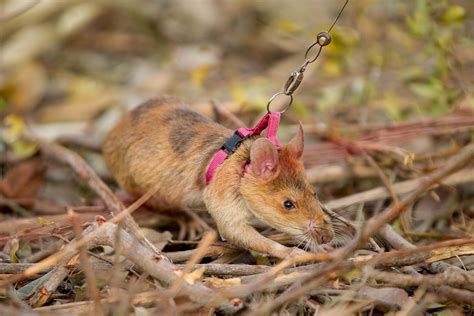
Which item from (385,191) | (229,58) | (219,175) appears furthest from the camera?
(229,58)

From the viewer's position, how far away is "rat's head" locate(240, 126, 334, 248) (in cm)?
396

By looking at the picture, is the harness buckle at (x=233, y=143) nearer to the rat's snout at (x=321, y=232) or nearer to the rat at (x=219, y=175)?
the rat at (x=219, y=175)

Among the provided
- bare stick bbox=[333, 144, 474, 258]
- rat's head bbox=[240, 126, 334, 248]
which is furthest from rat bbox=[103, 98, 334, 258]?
bare stick bbox=[333, 144, 474, 258]

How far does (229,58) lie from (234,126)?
3.81 meters

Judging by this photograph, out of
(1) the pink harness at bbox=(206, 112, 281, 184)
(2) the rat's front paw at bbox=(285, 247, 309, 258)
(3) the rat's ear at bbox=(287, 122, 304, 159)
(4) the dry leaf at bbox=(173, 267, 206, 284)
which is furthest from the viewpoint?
(1) the pink harness at bbox=(206, 112, 281, 184)

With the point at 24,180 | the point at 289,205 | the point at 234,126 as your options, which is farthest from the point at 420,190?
the point at 24,180

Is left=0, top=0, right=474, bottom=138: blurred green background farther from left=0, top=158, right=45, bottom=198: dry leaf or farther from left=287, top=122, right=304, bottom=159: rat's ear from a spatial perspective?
left=287, top=122, right=304, bottom=159: rat's ear

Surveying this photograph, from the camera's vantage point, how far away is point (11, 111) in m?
7.49

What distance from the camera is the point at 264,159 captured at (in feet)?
13.2

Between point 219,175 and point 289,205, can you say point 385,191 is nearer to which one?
point 289,205

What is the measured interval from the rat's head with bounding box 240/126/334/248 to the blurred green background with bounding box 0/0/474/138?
6.81 ft

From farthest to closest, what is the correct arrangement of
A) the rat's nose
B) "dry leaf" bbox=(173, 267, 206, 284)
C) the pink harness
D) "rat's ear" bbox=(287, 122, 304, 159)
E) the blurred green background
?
1. the blurred green background
2. the pink harness
3. "rat's ear" bbox=(287, 122, 304, 159)
4. the rat's nose
5. "dry leaf" bbox=(173, 267, 206, 284)

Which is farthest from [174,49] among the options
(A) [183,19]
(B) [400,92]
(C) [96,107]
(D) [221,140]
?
(D) [221,140]

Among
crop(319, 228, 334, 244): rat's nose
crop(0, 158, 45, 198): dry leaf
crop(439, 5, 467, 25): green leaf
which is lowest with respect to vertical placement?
crop(0, 158, 45, 198): dry leaf
